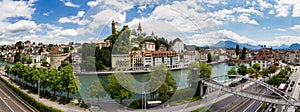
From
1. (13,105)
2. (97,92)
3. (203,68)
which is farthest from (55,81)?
(203,68)

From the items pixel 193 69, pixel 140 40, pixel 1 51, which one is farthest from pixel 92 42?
pixel 1 51

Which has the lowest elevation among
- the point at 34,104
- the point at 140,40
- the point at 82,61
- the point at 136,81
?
the point at 34,104

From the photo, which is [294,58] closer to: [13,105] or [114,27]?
[13,105]

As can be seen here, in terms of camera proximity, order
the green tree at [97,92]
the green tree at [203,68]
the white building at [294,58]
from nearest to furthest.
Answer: the green tree at [203,68] < the green tree at [97,92] < the white building at [294,58]

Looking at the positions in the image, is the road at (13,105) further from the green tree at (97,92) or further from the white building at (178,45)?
the white building at (178,45)

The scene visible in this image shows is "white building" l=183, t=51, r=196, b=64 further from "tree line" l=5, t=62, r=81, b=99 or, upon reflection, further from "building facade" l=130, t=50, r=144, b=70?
"tree line" l=5, t=62, r=81, b=99

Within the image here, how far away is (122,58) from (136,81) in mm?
306

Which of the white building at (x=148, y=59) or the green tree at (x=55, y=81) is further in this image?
the green tree at (x=55, y=81)

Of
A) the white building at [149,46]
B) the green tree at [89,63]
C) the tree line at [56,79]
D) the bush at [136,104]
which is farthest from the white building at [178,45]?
the tree line at [56,79]

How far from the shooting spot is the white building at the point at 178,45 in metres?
1.86

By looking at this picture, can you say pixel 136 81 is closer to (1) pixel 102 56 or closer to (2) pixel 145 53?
(2) pixel 145 53

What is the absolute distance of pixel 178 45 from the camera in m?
1.89

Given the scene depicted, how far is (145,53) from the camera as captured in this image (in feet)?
6.99

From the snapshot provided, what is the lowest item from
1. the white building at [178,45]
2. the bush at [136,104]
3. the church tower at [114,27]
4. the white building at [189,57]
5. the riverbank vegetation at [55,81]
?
the bush at [136,104]
